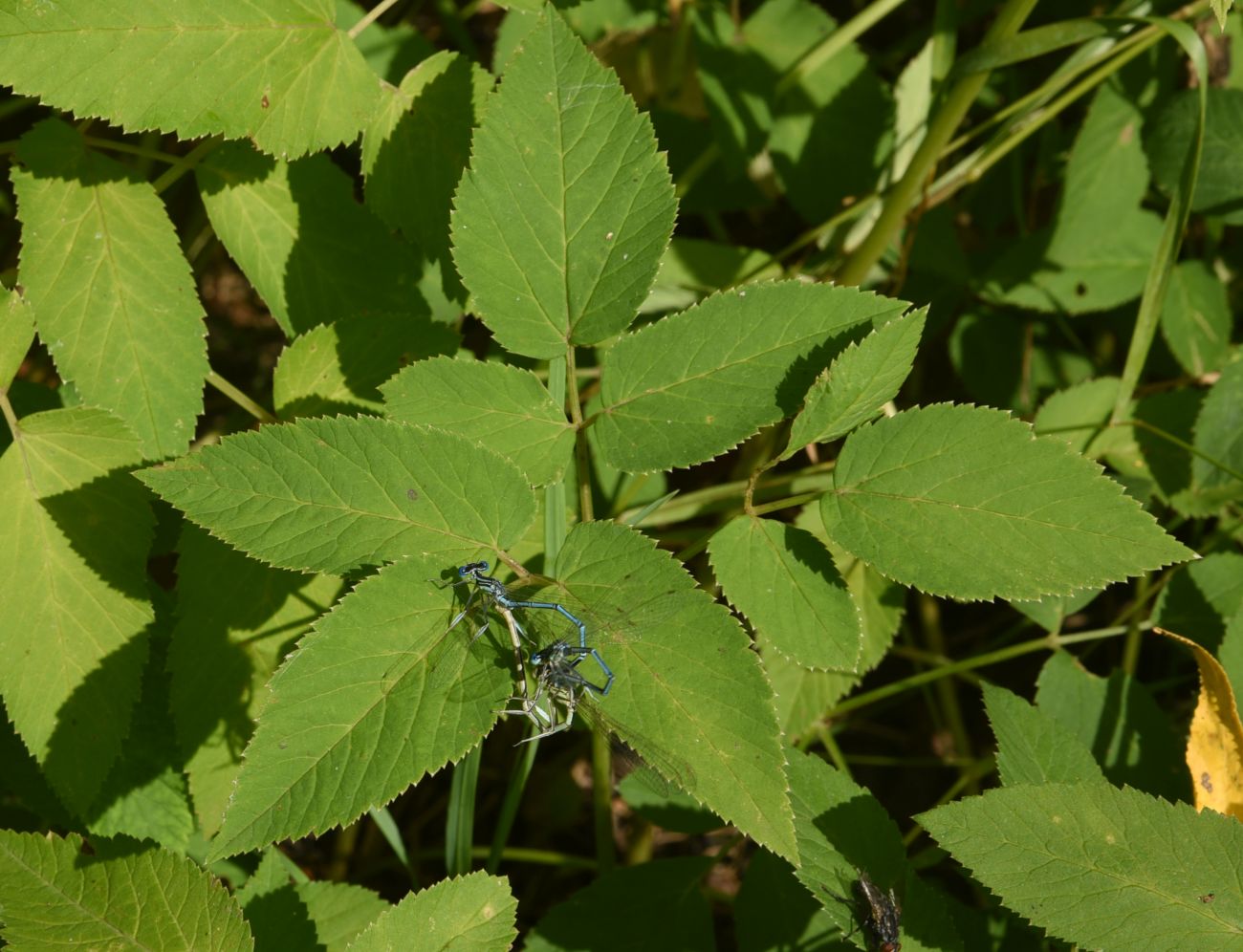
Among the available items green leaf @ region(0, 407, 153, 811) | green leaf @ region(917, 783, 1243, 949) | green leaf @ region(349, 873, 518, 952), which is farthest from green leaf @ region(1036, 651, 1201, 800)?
green leaf @ region(0, 407, 153, 811)

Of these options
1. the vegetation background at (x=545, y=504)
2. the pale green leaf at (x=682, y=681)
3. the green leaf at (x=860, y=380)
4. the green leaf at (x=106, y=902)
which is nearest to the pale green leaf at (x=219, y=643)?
the vegetation background at (x=545, y=504)

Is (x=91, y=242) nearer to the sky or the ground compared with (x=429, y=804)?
nearer to the sky

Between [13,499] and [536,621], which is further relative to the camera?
[13,499]

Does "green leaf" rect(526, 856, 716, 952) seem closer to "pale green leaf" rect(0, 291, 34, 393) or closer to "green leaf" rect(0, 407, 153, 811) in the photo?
"green leaf" rect(0, 407, 153, 811)

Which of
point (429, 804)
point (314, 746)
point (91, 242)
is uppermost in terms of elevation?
point (91, 242)

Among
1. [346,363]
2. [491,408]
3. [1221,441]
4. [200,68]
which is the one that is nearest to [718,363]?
[491,408]

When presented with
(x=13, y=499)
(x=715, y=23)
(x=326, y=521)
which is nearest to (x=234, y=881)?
(x=13, y=499)

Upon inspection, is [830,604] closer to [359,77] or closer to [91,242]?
[359,77]
